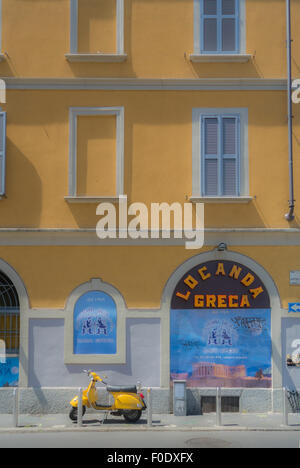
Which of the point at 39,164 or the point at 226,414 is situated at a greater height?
the point at 39,164

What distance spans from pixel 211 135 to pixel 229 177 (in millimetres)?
1084

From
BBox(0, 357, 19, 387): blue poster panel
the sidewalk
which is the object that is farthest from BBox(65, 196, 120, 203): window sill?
the sidewalk

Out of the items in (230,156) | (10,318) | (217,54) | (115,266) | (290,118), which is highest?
(217,54)

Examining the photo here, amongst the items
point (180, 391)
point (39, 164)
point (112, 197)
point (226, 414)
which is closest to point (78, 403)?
point (180, 391)

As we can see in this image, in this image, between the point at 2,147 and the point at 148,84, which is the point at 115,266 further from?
the point at 148,84

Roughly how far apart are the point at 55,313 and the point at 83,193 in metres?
2.85

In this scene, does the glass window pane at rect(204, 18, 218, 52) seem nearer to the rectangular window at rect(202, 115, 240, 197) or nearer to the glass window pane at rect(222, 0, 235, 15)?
the glass window pane at rect(222, 0, 235, 15)

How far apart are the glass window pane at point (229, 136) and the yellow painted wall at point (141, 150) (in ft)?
1.25

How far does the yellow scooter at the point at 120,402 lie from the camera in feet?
41.5

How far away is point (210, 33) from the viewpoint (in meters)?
14.5

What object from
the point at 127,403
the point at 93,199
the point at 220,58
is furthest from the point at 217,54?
the point at 127,403

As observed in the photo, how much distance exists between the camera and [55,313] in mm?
13938
